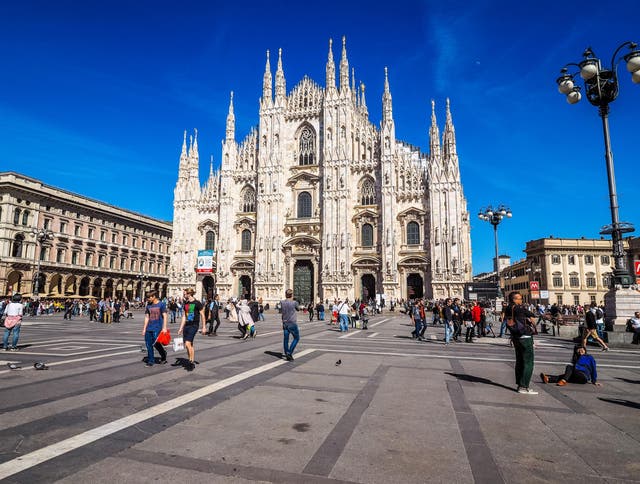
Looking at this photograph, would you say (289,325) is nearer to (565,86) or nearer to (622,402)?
(622,402)

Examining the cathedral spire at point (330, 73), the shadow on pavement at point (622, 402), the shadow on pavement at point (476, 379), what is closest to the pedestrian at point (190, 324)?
the shadow on pavement at point (476, 379)

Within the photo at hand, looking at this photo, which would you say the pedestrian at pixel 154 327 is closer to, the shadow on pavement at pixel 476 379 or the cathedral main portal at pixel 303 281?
the shadow on pavement at pixel 476 379

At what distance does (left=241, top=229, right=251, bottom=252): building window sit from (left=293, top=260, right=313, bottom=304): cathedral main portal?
600 cm

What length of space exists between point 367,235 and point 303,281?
8.21 m

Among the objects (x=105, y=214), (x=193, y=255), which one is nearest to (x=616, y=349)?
(x=193, y=255)

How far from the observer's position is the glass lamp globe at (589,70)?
12.5 m

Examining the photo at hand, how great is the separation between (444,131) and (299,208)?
16508 mm

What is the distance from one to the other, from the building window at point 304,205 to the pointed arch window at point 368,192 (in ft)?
18.8

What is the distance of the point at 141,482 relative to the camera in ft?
10.8

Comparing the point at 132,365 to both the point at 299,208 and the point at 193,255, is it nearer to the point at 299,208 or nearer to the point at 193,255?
the point at 299,208

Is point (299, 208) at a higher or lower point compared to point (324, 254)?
higher

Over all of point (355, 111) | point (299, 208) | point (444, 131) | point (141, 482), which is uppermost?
point (355, 111)

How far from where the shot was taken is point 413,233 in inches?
1564

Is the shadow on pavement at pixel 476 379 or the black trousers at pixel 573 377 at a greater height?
the black trousers at pixel 573 377
